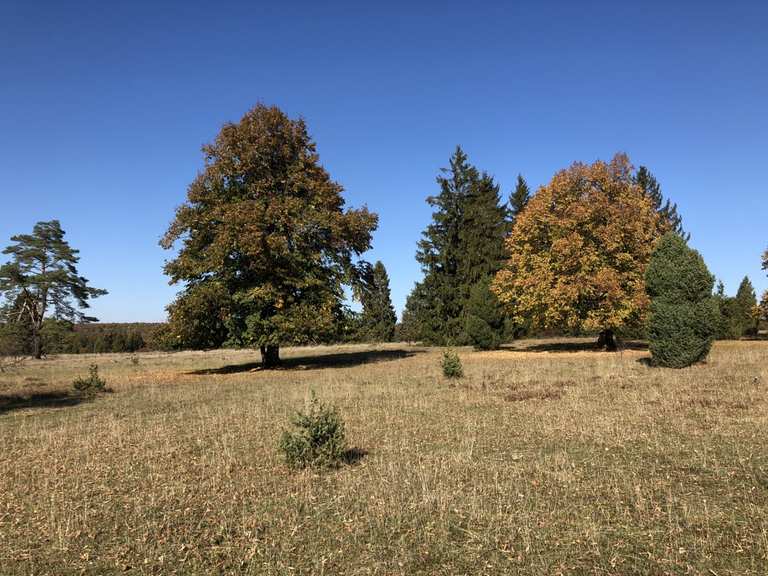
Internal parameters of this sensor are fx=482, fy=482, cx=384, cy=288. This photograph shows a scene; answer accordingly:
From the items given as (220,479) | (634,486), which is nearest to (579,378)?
(634,486)

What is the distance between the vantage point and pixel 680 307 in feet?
62.5

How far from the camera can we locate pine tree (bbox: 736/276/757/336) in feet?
139

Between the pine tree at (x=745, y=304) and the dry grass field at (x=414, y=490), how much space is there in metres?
35.8

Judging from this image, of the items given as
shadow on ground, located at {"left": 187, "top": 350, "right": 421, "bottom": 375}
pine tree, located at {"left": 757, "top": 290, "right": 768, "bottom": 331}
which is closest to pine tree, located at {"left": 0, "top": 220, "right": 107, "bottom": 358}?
shadow on ground, located at {"left": 187, "top": 350, "right": 421, "bottom": 375}

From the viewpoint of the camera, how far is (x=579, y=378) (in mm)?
17188

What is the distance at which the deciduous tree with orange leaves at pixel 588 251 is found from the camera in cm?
2795

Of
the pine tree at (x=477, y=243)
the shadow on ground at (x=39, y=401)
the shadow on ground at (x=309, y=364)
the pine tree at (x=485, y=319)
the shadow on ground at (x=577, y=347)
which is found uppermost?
the pine tree at (x=477, y=243)

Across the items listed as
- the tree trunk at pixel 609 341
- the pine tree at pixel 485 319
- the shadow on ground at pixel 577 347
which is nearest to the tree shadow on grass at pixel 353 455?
the tree trunk at pixel 609 341

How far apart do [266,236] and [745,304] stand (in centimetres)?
4272

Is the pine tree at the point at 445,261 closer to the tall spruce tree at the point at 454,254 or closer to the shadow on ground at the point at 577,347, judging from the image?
the tall spruce tree at the point at 454,254

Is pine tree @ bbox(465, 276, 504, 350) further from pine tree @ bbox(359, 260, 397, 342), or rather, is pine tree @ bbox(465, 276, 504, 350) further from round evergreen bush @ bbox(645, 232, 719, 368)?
pine tree @ bbox(359, 260, 397, 342)

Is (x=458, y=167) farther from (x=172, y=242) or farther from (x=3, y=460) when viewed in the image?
(x=3, y=460)

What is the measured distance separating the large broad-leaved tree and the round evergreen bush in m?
14.3

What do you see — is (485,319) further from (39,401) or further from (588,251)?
(39,401)
